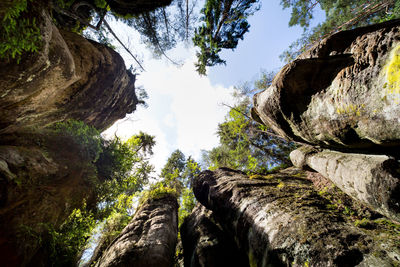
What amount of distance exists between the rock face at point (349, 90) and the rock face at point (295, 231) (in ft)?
4.52

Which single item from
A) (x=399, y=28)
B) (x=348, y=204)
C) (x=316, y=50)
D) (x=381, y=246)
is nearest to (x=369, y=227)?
(x=381, y=246)

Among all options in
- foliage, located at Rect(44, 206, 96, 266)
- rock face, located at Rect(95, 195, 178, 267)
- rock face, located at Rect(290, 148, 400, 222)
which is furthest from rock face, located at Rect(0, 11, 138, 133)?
rock face, located at Rect(290, 148, 400, 222)

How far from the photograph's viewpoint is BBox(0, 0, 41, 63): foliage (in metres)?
2.59

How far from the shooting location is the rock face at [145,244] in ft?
12.7

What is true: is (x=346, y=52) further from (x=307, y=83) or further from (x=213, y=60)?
(x=213, y=60)

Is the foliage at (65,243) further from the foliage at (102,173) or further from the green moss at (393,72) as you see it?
the green moss at (393,72)

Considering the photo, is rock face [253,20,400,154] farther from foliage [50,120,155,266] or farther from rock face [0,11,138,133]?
foliage [50,120,155,266]

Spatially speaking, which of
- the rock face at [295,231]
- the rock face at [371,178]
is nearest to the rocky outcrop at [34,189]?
the rock face at [295,231]

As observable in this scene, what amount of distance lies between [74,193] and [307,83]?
27.3 ft

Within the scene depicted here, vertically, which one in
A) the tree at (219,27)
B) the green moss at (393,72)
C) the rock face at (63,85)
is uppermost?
the tree at (219,27)

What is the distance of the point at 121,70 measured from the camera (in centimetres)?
877

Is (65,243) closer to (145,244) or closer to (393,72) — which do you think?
(145,244)

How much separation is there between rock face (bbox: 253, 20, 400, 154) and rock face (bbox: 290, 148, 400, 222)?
277 mm

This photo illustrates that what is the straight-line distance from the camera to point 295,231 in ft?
8.41
